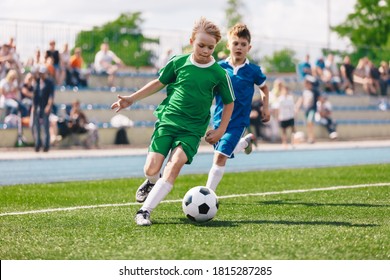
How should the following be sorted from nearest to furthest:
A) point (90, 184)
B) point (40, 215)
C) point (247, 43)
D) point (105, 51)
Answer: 1. point (40, 215)
2. point (247, 43)
3. point (90, 184)
4. point (105, 51)

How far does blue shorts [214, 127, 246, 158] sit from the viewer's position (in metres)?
10.4

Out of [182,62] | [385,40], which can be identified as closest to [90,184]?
[182,62]

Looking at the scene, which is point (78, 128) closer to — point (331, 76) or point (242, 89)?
point (331, 76)

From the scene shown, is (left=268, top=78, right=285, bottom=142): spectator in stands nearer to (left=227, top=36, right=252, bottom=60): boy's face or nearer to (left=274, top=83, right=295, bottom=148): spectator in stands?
(left=274, top=83, right=295, bottom=148): spectator in stands

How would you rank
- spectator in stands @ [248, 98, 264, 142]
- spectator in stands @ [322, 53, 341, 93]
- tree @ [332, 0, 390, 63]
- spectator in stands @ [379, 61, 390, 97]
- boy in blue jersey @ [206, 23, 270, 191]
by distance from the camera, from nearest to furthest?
1. boy in blue jersey @ [206, 23, 270, 191]
2. spectator in stands @ [248, 98, 264, 142]
3. spectator in stands @ [322, 53, 341, 93]
4. spectator in stands @ [379, 61, 390, 97]
5. tree @ [332, 0, 390, 63]

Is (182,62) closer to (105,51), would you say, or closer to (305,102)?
(105,51)

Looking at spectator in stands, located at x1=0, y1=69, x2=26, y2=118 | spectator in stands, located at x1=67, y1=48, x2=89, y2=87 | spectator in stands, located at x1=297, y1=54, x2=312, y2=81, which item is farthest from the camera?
spectator in stands, located at x1=297, y1=54, x2=312, y2=81

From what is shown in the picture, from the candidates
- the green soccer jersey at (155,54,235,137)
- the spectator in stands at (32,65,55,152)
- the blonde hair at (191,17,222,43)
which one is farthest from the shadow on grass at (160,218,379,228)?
the spectator in stands at (32,65,55,152)

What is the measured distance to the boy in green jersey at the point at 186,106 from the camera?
8.42m

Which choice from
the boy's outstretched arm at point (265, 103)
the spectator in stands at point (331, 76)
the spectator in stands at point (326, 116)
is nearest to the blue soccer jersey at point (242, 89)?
the boy's outstretched arm at point (265, 103)

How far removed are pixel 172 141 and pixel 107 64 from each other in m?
20.8

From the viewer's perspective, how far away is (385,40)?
72750 mm

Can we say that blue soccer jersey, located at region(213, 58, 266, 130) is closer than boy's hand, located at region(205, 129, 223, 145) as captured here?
No
